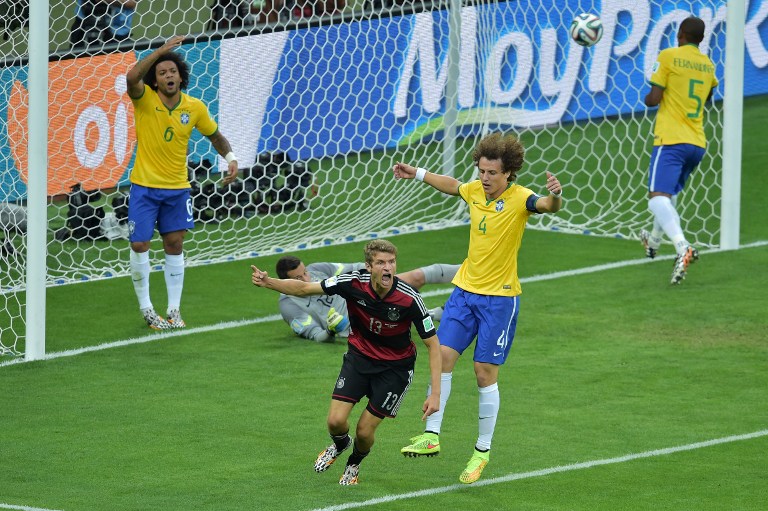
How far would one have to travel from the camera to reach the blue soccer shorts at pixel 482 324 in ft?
25.3

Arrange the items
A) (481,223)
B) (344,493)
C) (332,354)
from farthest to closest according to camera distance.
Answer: (332,354)
(481,223)
(344,493)

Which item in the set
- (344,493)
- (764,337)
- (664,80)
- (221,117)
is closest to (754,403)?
(764,337)

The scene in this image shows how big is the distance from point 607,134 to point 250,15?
176 inches

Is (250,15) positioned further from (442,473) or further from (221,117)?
(442,473)

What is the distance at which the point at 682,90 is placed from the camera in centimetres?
1212

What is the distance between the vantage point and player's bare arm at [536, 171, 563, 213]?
734cm

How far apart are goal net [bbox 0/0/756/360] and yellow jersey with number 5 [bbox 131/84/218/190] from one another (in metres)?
1.21

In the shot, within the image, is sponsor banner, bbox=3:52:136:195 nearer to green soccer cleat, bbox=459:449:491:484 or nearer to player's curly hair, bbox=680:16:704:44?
player's curly hair, bbox=680:16:704:44

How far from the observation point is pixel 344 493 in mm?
7328

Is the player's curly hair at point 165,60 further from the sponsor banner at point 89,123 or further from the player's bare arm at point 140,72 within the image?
the sponsor banner at point 89,123

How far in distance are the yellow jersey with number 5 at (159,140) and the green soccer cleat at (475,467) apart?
167 inches

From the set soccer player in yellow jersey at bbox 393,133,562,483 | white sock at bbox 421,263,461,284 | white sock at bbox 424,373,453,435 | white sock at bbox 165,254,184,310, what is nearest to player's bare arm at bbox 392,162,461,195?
soccer player in yellow jersey at bbox 393,133,562,483

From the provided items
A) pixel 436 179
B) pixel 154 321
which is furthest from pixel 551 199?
pixel 154 321

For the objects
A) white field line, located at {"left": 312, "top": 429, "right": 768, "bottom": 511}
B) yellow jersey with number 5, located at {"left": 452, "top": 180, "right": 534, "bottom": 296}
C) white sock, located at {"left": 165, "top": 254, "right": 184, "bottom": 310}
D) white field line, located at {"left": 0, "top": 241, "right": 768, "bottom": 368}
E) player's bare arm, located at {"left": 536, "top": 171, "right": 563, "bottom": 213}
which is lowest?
white field line, located at {"left": 312, "top": 429, "right": 768, "bottom": 511}
